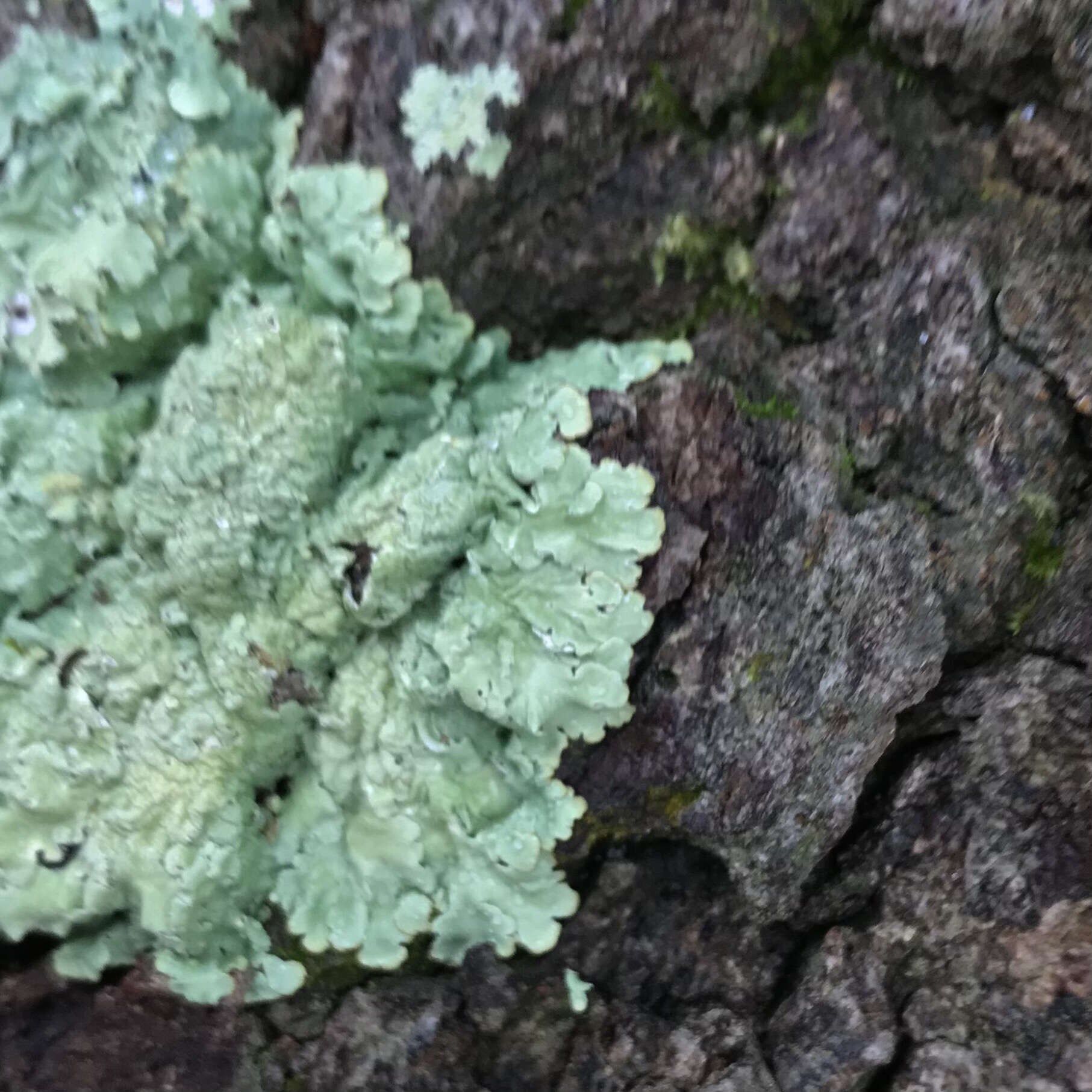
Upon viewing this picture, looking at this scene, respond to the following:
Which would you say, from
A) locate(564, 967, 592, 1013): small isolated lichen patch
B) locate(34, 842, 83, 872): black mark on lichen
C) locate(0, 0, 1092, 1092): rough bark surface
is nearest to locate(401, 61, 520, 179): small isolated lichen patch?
locate(0, 0, 1092, 1092): rough bark surface

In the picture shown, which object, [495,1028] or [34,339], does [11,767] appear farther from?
[495,1028]

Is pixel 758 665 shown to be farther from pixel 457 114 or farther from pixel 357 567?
pixel 457 114

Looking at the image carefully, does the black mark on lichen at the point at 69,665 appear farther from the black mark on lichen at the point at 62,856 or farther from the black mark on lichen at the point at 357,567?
the black mark on lichen at the point at 357,567

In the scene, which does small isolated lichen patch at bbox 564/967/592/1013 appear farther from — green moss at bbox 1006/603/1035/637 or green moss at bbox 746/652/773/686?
green moss at bbox 1006/603/1035/637

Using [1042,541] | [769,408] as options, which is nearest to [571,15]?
[769,408]

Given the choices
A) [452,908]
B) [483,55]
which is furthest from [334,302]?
[452,908]

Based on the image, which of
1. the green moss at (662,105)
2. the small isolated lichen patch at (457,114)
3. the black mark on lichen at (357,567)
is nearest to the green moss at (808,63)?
the green moss at (662,105)
